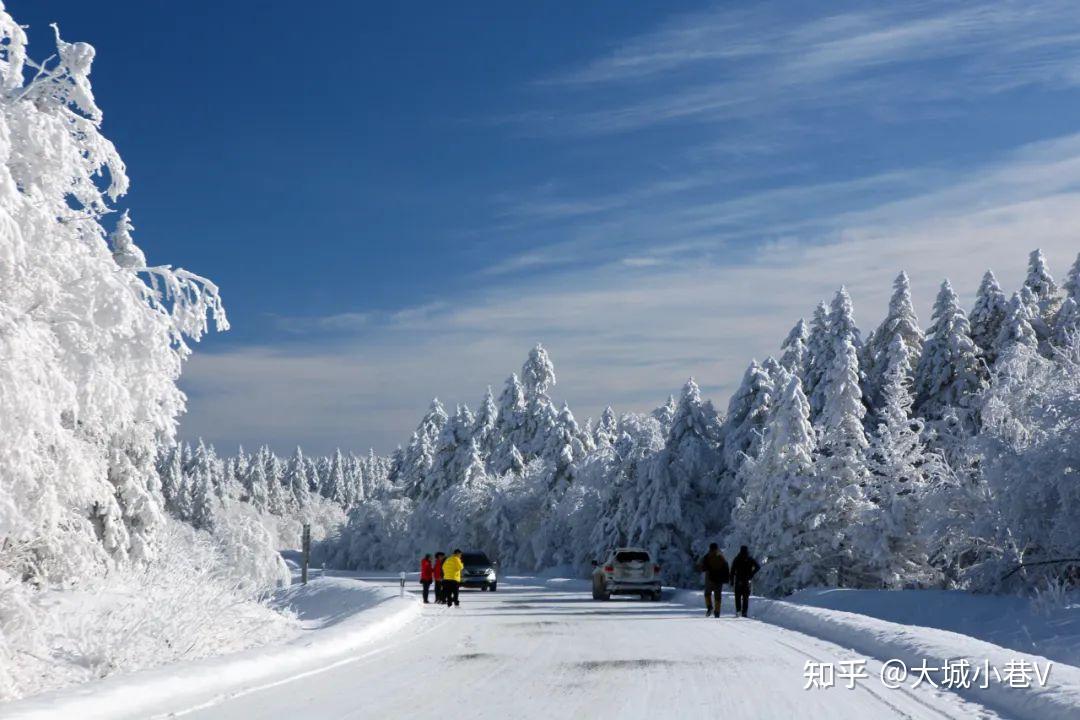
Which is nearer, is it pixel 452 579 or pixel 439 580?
pixel 452 579

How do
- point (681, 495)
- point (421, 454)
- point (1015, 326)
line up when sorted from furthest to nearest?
point (421, 454)
point (1015, 326)
point (681, 495)

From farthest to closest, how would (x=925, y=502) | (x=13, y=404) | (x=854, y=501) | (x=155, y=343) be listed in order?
1. (x=854, y=501)
2. (x=925, y=502)
3. (x=155, y=343)
4. (x=13, y=404)

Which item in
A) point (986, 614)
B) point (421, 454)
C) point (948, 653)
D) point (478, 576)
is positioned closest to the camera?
point (948, 653)

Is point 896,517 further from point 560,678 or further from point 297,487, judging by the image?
point 297,487

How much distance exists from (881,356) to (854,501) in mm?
27347

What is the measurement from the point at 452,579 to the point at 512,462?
5780 centimetres

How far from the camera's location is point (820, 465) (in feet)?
127

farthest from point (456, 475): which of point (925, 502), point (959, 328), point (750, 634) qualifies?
point (750, 634)

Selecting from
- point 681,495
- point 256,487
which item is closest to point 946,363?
point 681,495

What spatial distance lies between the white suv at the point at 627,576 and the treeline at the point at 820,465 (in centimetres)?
790

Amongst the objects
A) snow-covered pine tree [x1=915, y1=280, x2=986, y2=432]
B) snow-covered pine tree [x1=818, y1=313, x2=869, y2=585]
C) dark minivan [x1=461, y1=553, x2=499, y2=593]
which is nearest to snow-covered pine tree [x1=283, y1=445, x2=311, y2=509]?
snow-covered pine tree [x1=915, y1=280, x2=986, y2=432]

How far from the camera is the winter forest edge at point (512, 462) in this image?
1254 cm

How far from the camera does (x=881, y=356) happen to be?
63312 mm

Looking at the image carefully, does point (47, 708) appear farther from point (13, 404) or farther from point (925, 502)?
point (925, 502)
